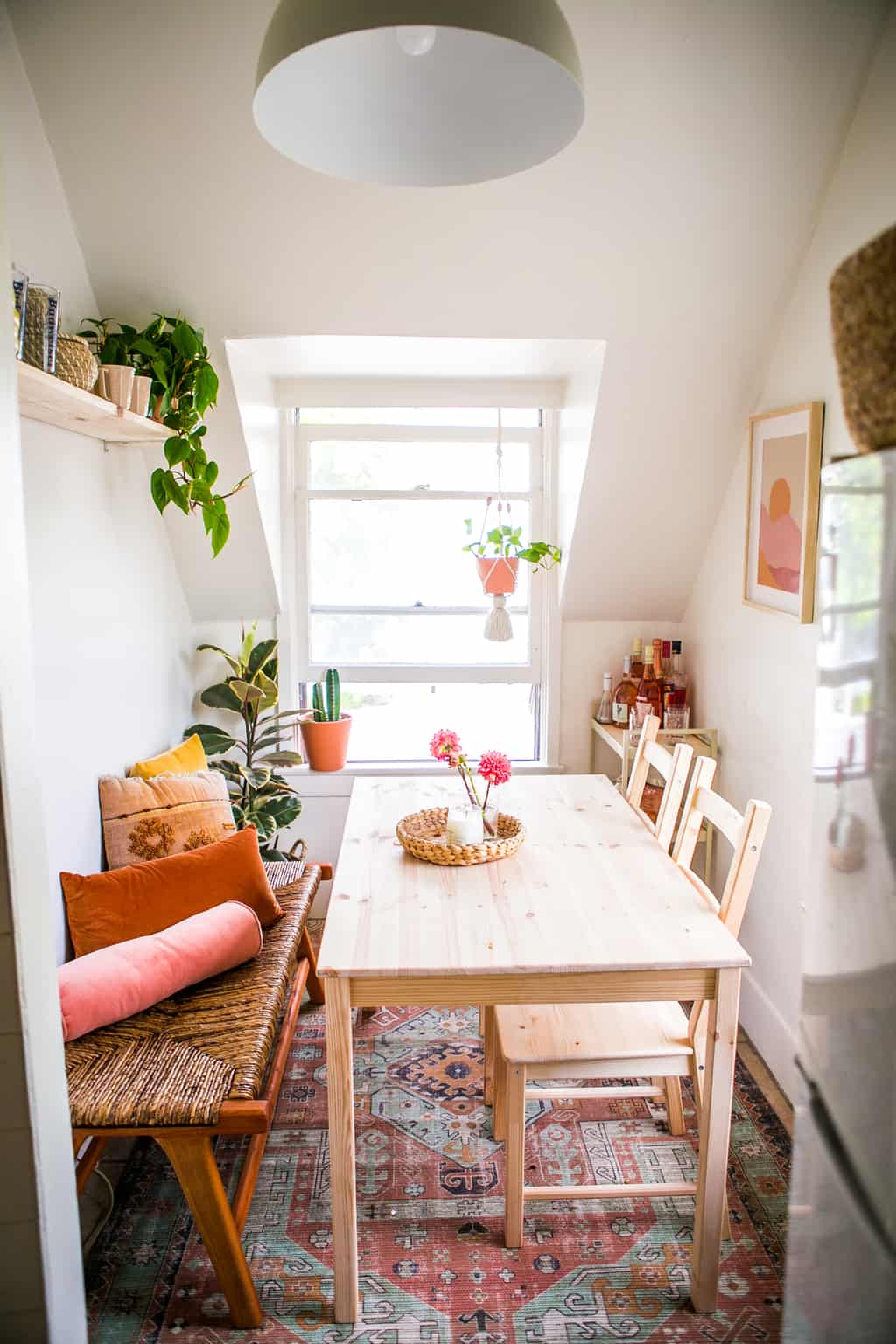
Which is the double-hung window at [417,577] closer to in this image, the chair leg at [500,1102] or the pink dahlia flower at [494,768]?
the pink dahlia flower at [494,768]

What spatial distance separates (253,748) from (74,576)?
45.5 inches

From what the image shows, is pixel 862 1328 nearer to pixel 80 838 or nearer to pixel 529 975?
pixel 529 975

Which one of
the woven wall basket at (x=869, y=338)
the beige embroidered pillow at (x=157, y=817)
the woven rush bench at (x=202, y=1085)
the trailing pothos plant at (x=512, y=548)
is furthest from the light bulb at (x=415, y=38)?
the trailing pothos plant at (x=512, y=548)

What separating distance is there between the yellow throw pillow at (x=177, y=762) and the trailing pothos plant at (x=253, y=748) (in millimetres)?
141

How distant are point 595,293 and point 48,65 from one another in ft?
4.70

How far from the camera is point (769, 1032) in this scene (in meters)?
2.78

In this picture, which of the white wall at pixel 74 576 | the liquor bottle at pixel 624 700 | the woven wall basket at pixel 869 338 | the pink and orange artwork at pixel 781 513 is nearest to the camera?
the woven wall basket at pixel 869 338

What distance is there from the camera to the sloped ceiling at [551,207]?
2012 mm

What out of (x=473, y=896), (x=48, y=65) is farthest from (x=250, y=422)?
(x=473, y=896)

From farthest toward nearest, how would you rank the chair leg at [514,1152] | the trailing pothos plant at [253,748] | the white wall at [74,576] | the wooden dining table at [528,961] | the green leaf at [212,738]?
the green leaf at [212,738] → the trailing pothos plant at [253,748] → the white wall at [74,576] → the chair leg at [514,1152] → the wooden dining table at [528,961]

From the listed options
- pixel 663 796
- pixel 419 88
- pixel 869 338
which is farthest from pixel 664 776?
pixel 869 338

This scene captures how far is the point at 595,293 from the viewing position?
8.59 ft

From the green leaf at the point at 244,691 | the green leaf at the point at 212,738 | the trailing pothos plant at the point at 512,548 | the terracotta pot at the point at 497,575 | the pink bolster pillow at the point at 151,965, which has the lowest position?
the pink bolster pillow at the point at 151,965

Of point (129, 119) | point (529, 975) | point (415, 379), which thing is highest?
point (129, 119)
